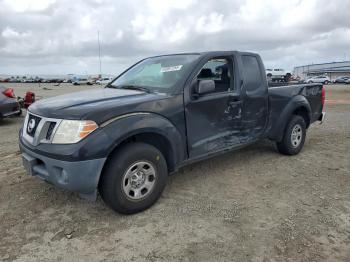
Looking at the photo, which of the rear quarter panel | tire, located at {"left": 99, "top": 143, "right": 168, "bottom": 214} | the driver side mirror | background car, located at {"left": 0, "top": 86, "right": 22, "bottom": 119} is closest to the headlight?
tire, located at {"left": 99, "top": 143, "right": 168, "bottom": 214}

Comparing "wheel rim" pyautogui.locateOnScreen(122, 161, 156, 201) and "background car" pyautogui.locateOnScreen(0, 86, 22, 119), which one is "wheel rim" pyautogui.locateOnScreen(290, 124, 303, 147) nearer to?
"wheel rim" pyautogui.locateOnScreen(122, 161, 156, 201)

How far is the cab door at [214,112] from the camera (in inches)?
167

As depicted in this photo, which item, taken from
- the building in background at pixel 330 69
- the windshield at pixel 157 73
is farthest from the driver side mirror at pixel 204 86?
the building in background at pixel 330 69

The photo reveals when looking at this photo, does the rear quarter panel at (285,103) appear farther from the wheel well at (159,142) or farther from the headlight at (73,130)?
the headlight at (73,130)

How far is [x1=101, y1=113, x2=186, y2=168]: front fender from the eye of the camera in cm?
347

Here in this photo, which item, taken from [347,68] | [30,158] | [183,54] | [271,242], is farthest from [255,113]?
[347,68]

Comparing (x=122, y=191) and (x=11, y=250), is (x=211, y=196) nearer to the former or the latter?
(x=122, y=191)

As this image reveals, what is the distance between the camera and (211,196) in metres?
4.27

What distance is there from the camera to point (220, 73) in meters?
5.04

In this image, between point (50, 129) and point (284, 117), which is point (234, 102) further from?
point (50, 129)

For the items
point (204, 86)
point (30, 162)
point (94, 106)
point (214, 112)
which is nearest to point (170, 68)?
point (204, 86)

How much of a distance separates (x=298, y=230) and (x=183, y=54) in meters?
2.70

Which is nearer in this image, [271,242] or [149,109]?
[271,242]

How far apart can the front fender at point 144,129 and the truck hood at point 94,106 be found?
0.32 feet
